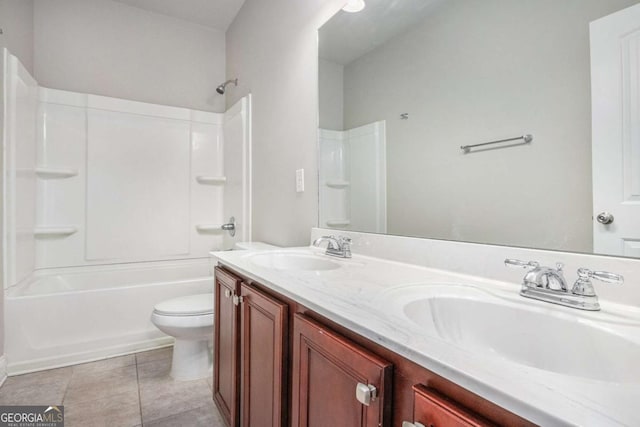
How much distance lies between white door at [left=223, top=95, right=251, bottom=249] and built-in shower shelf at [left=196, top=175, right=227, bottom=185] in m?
0.08

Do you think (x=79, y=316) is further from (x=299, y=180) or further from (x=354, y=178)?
(x=354, y=178)

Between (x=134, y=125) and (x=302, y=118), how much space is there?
1838 mm

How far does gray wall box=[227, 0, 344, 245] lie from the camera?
1.79m

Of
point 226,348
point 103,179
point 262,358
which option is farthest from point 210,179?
point 262,358

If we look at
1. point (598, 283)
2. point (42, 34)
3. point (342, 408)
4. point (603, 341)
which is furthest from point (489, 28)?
point (42, 34)

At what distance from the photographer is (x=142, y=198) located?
2854mm

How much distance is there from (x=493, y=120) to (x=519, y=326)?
0.61 meters

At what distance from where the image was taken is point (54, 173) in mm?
2465

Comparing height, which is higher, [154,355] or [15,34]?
[15,34]

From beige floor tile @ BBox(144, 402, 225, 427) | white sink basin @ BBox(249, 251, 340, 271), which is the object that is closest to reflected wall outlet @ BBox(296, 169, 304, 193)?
white sink basin @ BBox(249, 251, 340, 271)

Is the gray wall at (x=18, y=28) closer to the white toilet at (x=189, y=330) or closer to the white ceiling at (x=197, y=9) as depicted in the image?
the white ceiling at (x=197, y=9)

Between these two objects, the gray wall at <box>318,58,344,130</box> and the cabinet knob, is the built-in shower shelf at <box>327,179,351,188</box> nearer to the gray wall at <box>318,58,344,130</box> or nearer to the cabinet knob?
the gray wall at <box>318,58,344,130</box>

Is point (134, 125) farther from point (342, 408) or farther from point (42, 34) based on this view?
point (342, 408)

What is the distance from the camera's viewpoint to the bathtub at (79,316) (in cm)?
196
